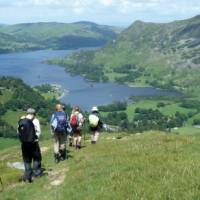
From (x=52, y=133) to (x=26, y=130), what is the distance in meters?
7.46

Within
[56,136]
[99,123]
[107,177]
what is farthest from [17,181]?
[99,123]

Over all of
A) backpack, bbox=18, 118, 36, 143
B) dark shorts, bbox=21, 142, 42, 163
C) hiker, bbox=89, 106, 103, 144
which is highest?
backpack, bbox=18, 118, 36, 143

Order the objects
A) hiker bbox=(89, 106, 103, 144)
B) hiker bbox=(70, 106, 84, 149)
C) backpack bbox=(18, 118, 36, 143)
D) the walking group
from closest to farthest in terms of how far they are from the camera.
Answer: backpack bbox=(18, 118, 36, 143) → the walking group → hiker bbox=(70, 106, 84, 149) → hiker bbox=(89, 106, 103, 144)

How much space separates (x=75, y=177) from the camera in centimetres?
2330

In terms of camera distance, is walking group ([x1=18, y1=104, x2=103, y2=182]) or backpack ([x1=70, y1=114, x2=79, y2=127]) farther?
backpack ([x1=70, y1=114, x2=79, y2=127])

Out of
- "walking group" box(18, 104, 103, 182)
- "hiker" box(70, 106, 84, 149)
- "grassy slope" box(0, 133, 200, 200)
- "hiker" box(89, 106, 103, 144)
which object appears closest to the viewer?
"grassy slope" box(0, 133, 200, 200)

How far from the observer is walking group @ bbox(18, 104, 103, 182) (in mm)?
24797

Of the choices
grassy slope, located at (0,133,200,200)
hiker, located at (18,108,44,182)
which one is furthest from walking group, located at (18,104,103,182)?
grassy slope, located at (0,133,200,200)

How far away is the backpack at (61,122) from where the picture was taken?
31.2m

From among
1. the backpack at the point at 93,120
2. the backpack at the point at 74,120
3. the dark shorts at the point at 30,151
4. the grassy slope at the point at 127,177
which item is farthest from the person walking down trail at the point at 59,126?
the backpack at the point at 93,120

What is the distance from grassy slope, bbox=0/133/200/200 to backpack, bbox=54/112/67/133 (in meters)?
2.43

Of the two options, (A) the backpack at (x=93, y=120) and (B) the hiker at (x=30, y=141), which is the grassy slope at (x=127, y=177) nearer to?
(B) the hiker at (x=30, y=141)

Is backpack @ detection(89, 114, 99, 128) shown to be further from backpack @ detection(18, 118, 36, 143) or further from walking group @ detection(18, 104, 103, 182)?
backpack @ detection(18, 118, 36, 143)

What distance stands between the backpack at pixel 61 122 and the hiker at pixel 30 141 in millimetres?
4457
